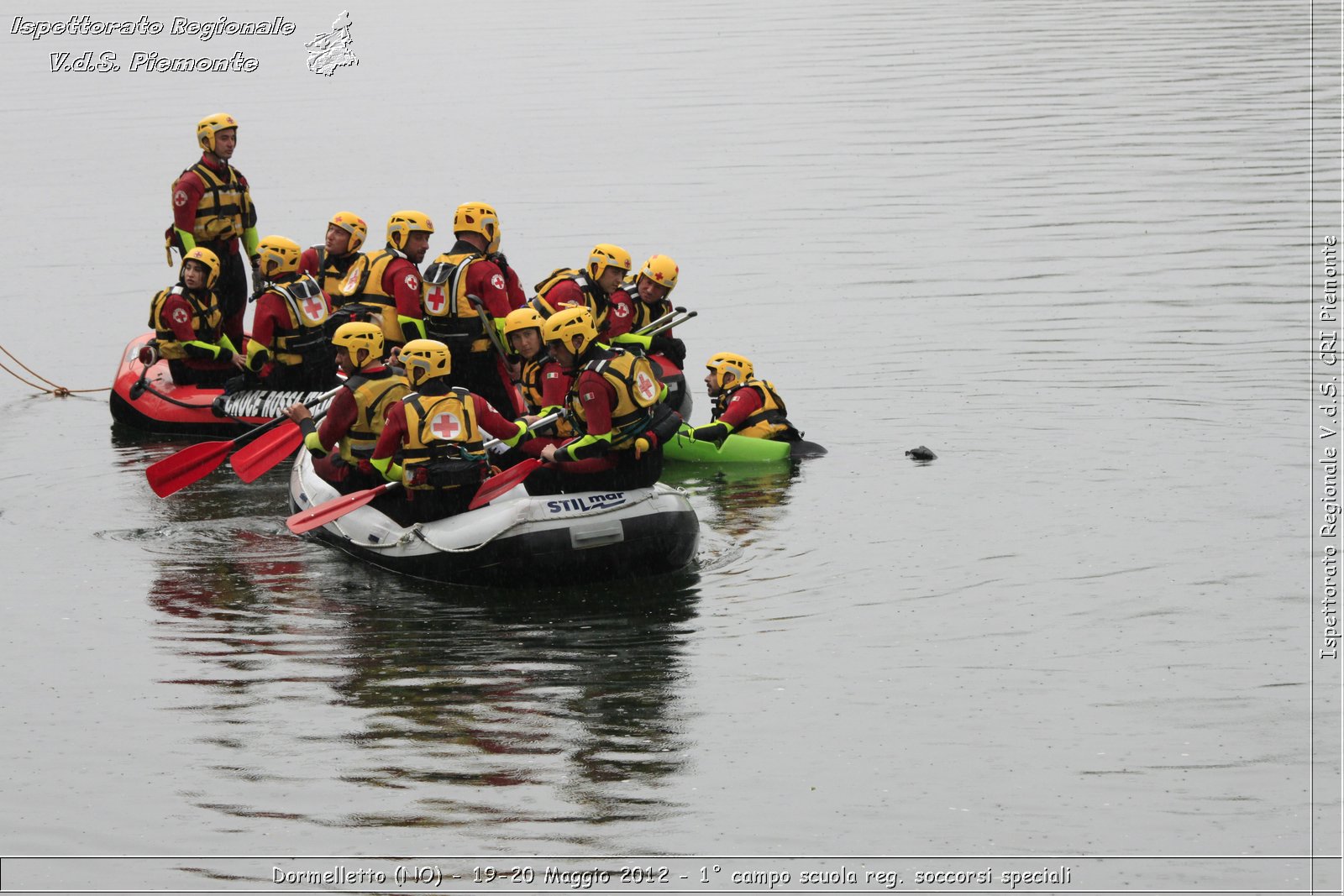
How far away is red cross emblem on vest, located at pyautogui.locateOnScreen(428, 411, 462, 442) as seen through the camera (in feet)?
38.7

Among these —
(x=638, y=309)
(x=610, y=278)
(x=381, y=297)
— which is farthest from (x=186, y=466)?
(x=638, y=309)

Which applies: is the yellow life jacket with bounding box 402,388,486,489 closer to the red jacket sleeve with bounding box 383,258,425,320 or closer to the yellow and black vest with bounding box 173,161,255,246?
the red jacket sleeve with bounding box 383,258,425,320

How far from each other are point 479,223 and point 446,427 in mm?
2614

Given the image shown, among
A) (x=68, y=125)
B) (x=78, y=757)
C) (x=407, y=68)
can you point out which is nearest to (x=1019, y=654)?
(x=78, y=757)

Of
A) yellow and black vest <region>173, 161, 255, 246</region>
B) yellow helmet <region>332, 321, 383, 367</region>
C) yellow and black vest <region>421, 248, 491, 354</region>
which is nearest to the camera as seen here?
yellow helmet <region>332, 321, 383, 367</region>

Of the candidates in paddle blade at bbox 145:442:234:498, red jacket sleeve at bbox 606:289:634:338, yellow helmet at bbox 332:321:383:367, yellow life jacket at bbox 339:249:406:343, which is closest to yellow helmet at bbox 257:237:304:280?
yellow life jacket at bbox 339:249:406:343

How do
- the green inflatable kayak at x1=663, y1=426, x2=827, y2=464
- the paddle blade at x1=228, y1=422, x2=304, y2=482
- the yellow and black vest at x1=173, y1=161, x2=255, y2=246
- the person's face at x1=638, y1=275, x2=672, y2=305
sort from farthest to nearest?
the yellow and black vest at x1=173, y1=161, x2=255, y2=246 → the green inflatable kayak at x1=663, y1=426, x2=827, y2=464 → the person's face at x1=638, y1=275, x2=672, y2=305 → the paddle blade at x1=228, y1=422, x2=304, y2=482

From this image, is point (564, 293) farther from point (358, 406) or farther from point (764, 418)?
point (358, 406)

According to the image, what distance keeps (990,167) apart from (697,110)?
9.16 m

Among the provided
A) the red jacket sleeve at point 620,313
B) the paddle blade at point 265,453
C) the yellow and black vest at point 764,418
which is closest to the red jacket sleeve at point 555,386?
the red jacket sleeve at point 620,313

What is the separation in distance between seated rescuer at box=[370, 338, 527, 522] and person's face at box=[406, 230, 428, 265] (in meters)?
2.49

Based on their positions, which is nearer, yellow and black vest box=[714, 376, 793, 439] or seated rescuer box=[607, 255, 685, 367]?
seated rescuer box=[607, 255, 685, 367]

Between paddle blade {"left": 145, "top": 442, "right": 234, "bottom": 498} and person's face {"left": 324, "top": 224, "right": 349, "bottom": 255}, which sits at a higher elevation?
person's face {"left": 324, "top": 224, "right": 349, "bottom": 255}

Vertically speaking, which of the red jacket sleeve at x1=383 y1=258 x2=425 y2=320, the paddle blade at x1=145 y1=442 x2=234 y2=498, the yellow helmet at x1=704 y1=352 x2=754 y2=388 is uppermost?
the red jacket sleeve at x1=383 y1=258 x2=425 y2=320
